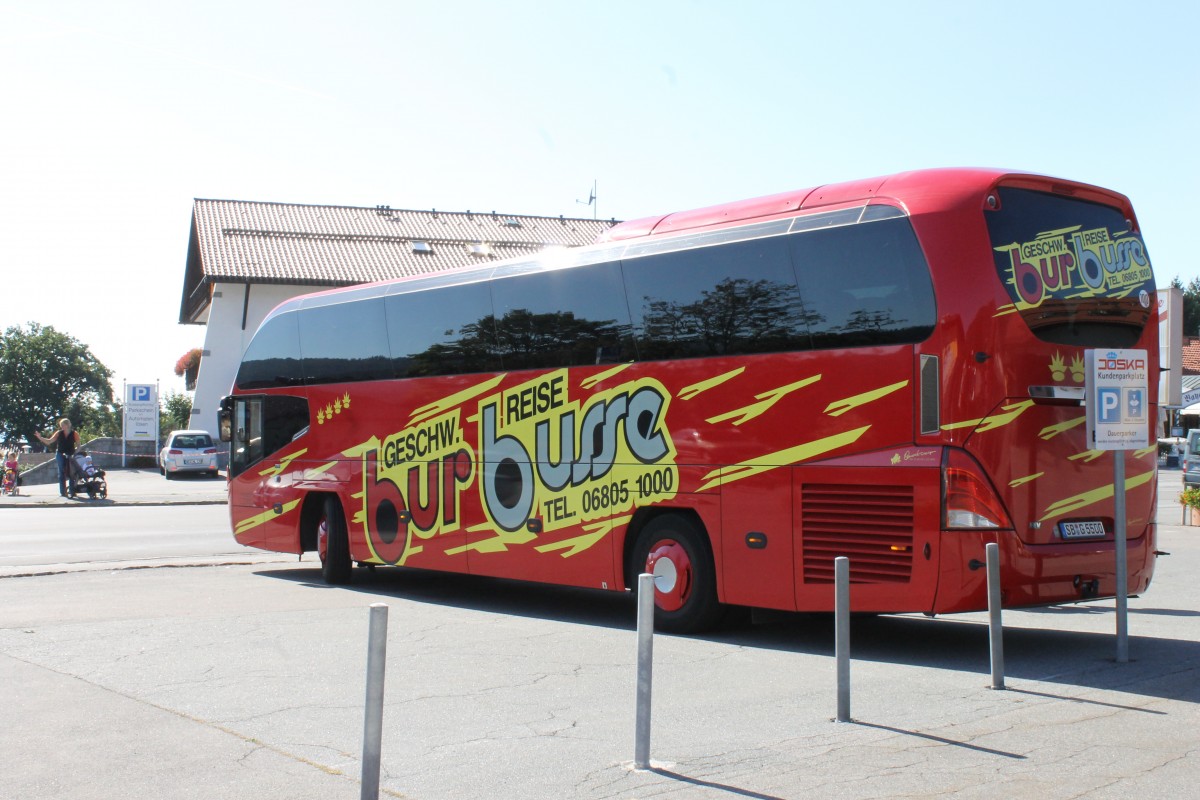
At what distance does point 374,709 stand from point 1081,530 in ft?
21.4

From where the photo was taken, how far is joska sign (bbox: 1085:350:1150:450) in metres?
9.06

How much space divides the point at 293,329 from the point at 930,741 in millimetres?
11693

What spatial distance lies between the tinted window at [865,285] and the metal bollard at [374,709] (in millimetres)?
5376

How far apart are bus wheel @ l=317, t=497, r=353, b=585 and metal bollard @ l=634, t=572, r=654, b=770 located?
384 inches

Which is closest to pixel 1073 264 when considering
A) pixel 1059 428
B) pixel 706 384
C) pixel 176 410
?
pixel 1059 428

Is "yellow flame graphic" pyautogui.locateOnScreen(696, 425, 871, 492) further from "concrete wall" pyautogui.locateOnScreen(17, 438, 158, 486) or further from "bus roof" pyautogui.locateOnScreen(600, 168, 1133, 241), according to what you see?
"concrete wall" pyautogui.locateOnScreen(17, 438, 158, 486)

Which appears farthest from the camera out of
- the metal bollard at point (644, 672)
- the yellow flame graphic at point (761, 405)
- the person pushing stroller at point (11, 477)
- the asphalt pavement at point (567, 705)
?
the person pushing stroller at point (11, 477)

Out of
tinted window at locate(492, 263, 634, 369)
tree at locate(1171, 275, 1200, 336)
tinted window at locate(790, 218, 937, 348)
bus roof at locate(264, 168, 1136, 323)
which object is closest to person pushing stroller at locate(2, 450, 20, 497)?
bus roof at locate(264, 168, 1136, 323)

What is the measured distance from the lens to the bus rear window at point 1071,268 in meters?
9.30

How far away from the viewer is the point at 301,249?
5344 cm

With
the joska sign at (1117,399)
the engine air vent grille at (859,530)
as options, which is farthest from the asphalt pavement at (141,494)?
the joska sign at (1117,399)

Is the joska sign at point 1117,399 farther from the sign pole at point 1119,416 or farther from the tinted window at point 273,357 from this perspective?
the tinted window at point 273,357

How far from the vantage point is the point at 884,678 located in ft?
28.8

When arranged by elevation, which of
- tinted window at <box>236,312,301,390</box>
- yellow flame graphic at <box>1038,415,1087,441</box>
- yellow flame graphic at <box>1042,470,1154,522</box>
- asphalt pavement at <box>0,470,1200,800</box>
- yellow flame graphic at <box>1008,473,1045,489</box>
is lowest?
asphalt pavement at <box>0,470,1200,800</box>
